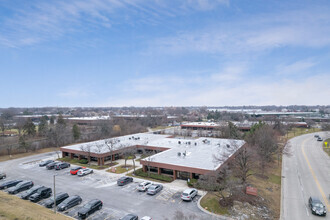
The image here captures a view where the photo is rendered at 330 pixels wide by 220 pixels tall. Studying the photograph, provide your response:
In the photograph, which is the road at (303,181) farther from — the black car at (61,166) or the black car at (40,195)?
A: the black car at (61,166)

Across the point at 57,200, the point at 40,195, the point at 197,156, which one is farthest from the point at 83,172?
the point at 197,156

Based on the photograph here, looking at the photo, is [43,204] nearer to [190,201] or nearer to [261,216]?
[190,201]

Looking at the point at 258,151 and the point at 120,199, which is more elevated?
the point at 258,151

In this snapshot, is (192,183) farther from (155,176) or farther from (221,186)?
(155,176)

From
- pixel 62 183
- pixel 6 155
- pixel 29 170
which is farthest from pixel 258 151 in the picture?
pixel 6 155

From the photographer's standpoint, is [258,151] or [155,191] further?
[258,151]
